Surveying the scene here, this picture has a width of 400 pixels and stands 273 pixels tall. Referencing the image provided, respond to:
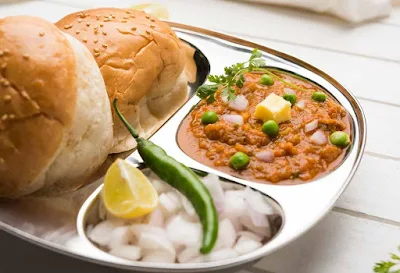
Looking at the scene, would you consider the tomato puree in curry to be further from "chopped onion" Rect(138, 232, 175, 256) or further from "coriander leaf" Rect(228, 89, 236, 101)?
"chopped onion" Rect(138, 232, 175, 256)

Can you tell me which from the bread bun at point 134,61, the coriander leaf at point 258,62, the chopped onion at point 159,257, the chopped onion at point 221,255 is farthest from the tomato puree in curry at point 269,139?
the chopped onion at point 159,257

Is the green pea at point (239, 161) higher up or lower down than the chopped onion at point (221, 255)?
higher up

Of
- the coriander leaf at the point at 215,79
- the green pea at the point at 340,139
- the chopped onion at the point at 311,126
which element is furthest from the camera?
the coriander leaf at the point at 215,79

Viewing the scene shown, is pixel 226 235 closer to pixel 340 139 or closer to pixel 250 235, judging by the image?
pixel 250 235

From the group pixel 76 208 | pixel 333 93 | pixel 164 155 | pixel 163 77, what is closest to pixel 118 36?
pixel 163 77

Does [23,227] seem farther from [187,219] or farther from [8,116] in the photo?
[187,219]

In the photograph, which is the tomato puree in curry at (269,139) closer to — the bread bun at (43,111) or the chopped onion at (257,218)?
the chopped onion at (257,218)

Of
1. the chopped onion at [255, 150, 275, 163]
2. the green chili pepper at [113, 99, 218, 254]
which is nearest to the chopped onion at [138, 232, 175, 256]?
the green chili pepper at [113, 99, 218, 254]
